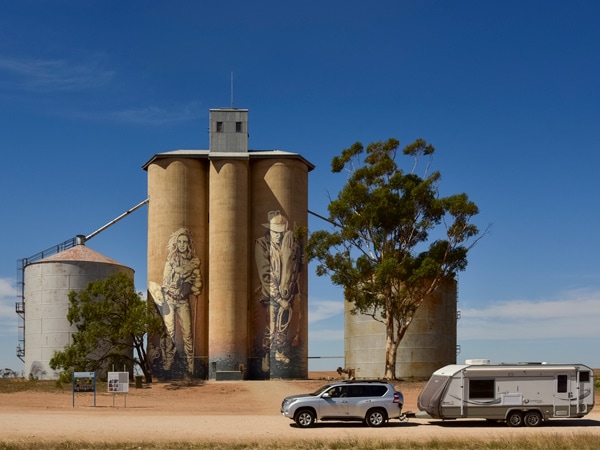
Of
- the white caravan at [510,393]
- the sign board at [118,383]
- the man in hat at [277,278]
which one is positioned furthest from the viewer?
the man in hat at [277,278]

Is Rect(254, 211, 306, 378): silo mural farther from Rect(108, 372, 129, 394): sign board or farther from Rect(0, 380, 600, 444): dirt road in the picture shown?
Rect(108, 372, 129, 394): sign board

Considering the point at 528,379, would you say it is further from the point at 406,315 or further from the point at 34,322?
the point at 34,322

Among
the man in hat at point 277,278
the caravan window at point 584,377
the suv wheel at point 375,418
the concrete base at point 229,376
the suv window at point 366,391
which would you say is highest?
the man in hat at point 277,278

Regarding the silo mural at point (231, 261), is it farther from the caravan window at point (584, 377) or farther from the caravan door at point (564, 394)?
the caravan door at point (564, 394)

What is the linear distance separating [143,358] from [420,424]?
124 feet

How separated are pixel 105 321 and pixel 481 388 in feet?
123

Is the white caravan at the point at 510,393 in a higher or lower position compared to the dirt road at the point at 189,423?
higher

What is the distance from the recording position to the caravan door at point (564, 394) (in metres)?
36.3

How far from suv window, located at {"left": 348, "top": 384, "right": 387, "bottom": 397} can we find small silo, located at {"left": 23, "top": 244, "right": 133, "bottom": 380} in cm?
4306

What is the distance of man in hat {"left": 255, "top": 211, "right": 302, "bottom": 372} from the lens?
74438 mm

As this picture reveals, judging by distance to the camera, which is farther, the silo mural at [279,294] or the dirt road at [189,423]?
the silo mural at [279,294]

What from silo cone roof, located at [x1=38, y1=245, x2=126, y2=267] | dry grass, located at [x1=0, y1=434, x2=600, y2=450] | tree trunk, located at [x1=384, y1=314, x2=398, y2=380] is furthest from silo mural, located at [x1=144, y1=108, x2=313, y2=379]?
dry grass, located at [x1=0, y1=434, x2=600, y2=450]

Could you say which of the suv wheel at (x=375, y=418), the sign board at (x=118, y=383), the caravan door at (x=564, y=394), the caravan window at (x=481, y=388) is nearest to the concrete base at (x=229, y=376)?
the sign board at (x=118, y=383)

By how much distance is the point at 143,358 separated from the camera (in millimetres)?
70688
